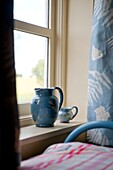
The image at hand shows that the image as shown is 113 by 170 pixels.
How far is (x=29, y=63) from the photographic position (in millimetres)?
Answer: 1650

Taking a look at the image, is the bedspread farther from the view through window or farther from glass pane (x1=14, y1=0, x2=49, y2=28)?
glass pane (x1=14, y1=0, x2=49, y2=28)

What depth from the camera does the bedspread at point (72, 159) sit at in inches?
39.8

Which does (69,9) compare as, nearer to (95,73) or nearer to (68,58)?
(68,58)

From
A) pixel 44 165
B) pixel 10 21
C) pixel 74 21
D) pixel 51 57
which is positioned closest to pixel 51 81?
pixel 51 57

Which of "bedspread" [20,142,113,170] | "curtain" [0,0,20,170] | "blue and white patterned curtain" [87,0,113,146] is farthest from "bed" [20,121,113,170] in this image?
"blue and white patterned curtain" [87,0,113,146]

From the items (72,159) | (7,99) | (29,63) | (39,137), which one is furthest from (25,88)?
(7,99)

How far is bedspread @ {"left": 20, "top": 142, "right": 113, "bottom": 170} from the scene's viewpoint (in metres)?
1.01

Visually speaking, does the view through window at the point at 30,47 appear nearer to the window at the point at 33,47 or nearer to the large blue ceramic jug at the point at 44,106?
the window at the point at 33,47

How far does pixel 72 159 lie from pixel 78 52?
2.86 feet

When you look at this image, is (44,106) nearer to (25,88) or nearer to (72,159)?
(25,88)

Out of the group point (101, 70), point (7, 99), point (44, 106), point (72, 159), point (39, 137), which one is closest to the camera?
point (7, 99)

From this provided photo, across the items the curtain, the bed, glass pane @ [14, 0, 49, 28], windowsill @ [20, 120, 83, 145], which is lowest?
the bed

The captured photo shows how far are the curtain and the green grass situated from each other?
0.75 meters

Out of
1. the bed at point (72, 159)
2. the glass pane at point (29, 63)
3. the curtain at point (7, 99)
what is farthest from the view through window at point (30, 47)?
the curtain at point (7, 99)
